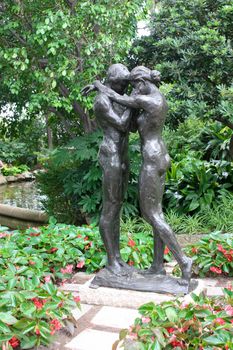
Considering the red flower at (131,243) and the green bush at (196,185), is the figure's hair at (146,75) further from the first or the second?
the green bush at (196,185)

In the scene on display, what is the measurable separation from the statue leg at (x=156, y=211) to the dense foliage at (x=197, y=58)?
1.64m

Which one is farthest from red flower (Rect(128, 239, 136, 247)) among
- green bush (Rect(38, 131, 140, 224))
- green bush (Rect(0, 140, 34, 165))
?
green bush (Rect(0, 140, 34, 165))

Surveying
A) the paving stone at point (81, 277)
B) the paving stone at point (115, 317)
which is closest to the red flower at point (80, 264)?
the paving stone at point (81, 277)

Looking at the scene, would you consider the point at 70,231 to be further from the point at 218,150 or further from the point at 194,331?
the point at 218,150

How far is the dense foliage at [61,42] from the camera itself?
7.35 m

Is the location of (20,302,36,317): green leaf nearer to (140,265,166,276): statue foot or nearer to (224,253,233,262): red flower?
(140,265,166,276): statue foot

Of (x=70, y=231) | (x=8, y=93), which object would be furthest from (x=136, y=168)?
(x=8, y=93)

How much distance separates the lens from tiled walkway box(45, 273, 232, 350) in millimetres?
3821

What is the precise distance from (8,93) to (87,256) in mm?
5004

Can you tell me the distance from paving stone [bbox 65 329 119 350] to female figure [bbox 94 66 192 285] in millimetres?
952

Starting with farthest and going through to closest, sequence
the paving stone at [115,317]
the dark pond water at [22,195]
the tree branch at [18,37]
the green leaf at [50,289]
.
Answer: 1. the dark pond water at [22,195]
2. the tree branch at [18,37]
3. the paving stone at [115,317]
4. the green leaf at [50,289]

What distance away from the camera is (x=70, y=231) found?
6164 millimetres

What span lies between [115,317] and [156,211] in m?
1.06

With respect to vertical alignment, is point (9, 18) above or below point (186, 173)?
above
